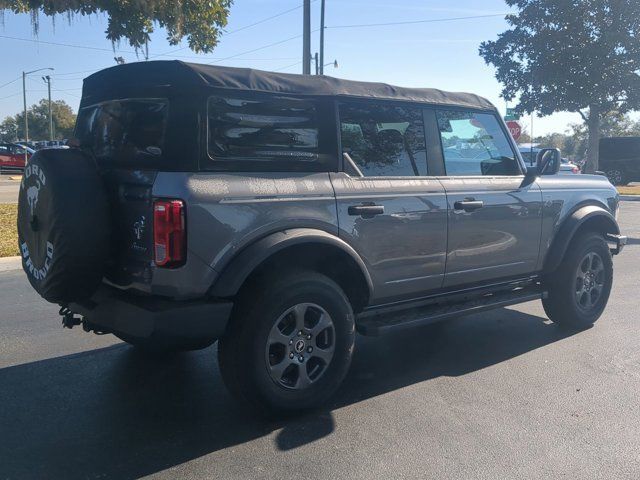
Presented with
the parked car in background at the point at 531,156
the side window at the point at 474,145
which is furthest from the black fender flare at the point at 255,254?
the parked car in background at the point at 531,156

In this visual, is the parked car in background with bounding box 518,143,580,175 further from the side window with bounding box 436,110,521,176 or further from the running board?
the running board

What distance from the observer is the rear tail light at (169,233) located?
10.7 feet

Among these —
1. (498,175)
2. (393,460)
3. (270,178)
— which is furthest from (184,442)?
(498,175)

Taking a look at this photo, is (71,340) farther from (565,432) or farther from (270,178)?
(565,432)

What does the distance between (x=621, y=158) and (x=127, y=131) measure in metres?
31.1

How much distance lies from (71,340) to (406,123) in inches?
132

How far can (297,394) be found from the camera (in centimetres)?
374

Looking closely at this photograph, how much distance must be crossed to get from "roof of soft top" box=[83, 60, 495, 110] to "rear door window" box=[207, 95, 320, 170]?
0.27 feet

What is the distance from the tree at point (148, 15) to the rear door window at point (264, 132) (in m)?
5.93

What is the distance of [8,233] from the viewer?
34.2ft

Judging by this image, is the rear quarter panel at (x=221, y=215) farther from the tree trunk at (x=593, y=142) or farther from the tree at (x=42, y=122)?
the tree at (x=42, y=122)

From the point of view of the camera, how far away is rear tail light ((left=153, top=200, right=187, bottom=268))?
128 inches

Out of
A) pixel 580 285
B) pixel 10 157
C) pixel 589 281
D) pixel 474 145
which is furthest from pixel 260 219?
pixel 10 157

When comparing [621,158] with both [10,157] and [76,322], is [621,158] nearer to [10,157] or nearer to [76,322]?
[76,322]
